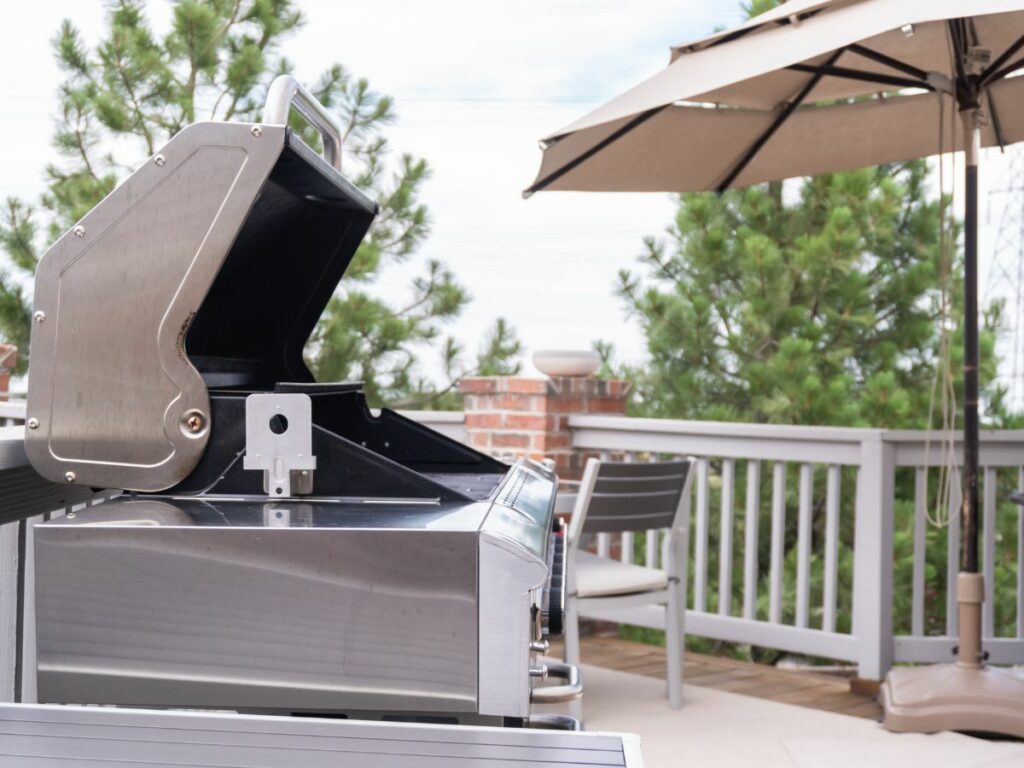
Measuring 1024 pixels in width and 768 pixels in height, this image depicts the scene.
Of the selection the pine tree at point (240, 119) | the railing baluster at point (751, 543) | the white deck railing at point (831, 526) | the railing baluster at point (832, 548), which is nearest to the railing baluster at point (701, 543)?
the white deck railing at point (831, 526)

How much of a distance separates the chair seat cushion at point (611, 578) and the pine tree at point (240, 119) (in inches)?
204

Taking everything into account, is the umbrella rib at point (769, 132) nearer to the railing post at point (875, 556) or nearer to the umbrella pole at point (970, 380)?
the umbrella pole at point (970, 380)

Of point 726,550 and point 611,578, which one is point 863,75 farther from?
point 726,550

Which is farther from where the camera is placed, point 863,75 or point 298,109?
point 863,75

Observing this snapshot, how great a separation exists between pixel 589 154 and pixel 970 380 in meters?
1.36

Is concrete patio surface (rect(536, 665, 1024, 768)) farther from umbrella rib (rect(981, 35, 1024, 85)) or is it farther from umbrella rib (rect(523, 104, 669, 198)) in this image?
umbrella rib (rect(981, 35, 1024, 85))

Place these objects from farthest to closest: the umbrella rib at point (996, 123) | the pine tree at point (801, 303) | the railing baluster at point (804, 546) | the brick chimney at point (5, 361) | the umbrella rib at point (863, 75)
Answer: the pine tree at point (801, 303) < the brick chimney at point (5, 361) < the railing baluster at point (804, 546) < the umbrella rib at point (996, 123) < the umbrella rib at point (863, 75)

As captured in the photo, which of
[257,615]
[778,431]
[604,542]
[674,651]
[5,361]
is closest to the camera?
[257,615]

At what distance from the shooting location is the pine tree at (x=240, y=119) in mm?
8516

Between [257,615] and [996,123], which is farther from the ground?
[996,123]

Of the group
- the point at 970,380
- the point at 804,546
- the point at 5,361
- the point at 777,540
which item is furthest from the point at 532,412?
the point at 5,361

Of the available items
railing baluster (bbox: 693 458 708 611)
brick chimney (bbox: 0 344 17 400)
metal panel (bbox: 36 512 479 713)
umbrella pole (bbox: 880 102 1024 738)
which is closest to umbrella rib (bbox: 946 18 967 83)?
umbrella pole (bbox: 880 102 1024 738)

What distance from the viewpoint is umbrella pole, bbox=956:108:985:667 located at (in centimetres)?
332

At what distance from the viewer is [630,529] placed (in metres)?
3.73
